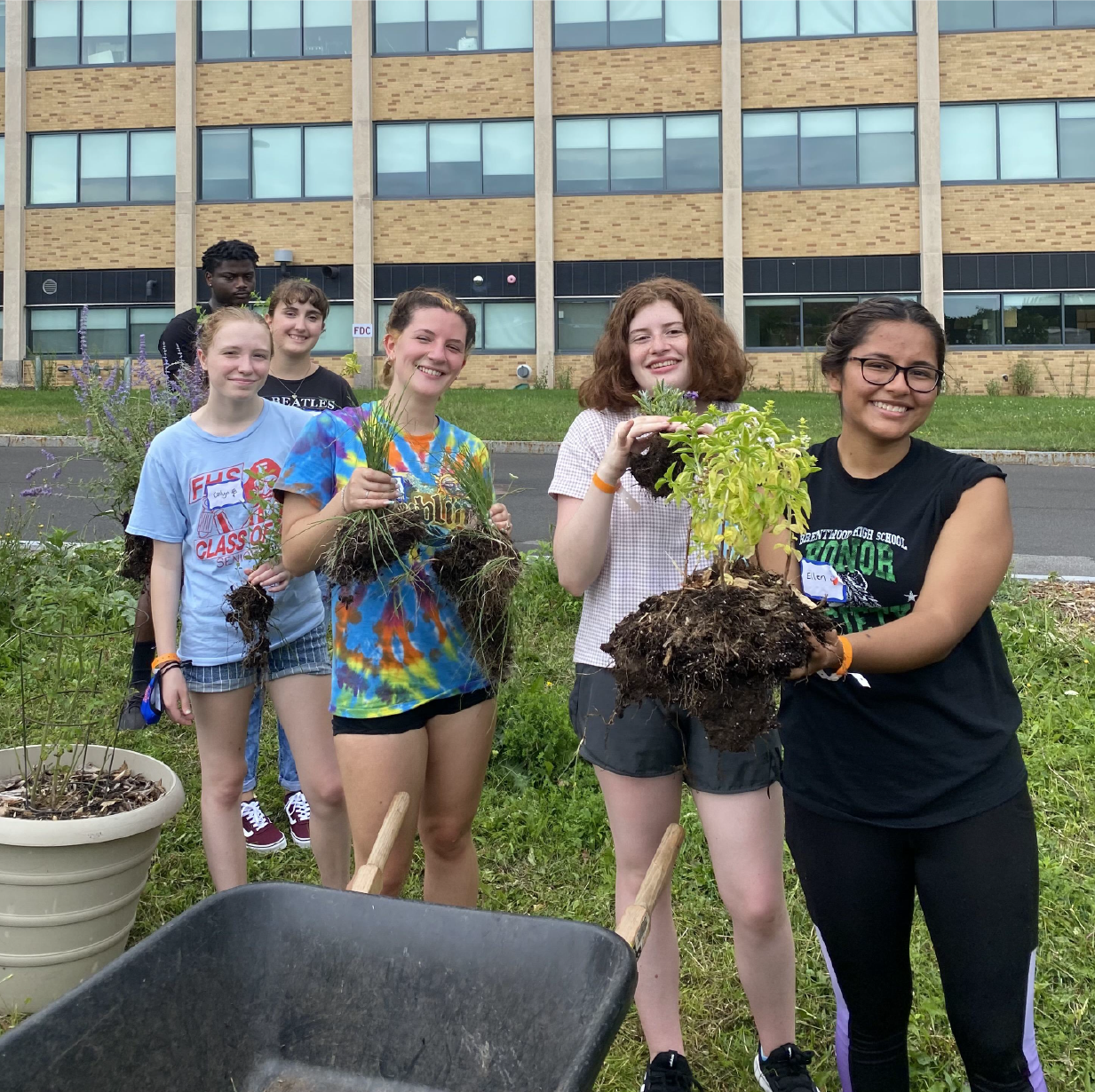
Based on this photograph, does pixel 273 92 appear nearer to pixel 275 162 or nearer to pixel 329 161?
pixel 275 162

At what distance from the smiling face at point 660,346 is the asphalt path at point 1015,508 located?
11.7 feet

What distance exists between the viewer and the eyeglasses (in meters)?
2.37

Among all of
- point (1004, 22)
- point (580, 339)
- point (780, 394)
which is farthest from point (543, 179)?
point (1004, 22)

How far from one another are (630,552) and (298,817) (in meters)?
2.43

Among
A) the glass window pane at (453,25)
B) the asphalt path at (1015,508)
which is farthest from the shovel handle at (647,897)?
the glass window pane at (453,25)

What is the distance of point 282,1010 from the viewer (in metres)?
2.04

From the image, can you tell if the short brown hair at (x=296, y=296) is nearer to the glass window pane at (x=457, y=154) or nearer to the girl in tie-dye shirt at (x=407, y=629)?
the girl in tie-dye shirt at (x=407, y=629)

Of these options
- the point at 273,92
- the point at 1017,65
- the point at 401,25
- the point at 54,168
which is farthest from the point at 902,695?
the point at 54,168

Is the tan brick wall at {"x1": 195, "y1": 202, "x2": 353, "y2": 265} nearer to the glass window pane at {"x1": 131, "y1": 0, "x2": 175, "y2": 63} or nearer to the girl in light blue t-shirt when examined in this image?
the glass window pane at {"x1": 131, "y1": 0, "x2": 175, "y2": 63}

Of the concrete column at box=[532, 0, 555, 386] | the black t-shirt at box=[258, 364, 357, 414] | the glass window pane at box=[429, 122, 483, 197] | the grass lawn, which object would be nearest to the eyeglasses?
the black t-shirt at box=[258, 364, 357, 414]

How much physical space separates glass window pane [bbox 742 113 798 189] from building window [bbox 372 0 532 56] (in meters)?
5.68

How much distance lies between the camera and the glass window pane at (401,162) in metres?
25.8

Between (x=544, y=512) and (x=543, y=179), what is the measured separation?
56.2ft

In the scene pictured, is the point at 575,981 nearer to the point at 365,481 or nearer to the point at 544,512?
the point at 365,481
